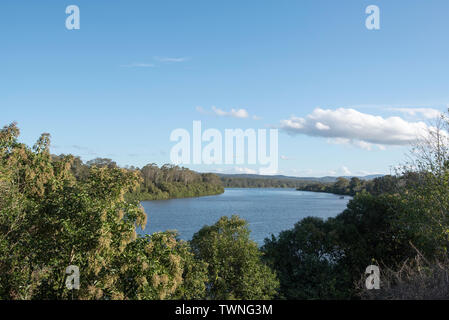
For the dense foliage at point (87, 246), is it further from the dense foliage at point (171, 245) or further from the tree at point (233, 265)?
the tree at point (233, 265)

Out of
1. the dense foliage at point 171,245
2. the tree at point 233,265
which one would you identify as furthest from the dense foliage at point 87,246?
the tree at point 233,265

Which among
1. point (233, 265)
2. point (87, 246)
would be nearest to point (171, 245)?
point (87, 246)

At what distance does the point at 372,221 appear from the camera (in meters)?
27.2

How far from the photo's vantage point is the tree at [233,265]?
17.4 metres

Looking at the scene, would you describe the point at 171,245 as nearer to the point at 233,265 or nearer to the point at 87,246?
the point at 87,246

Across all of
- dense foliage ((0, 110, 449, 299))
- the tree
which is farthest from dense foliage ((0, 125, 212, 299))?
the tree

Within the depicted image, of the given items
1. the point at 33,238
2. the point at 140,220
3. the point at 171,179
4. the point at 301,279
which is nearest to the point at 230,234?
the point at 301,279

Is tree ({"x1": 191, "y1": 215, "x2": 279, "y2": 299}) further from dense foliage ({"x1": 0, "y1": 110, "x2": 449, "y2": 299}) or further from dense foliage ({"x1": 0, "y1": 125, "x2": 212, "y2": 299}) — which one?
dense foliage ({"x1": 0, "y1": 125, "x2": 212, "y2": 299})

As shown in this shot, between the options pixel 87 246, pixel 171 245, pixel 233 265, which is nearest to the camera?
pixel 87 246

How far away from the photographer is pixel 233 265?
18641mm

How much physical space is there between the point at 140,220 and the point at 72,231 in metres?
2.03
